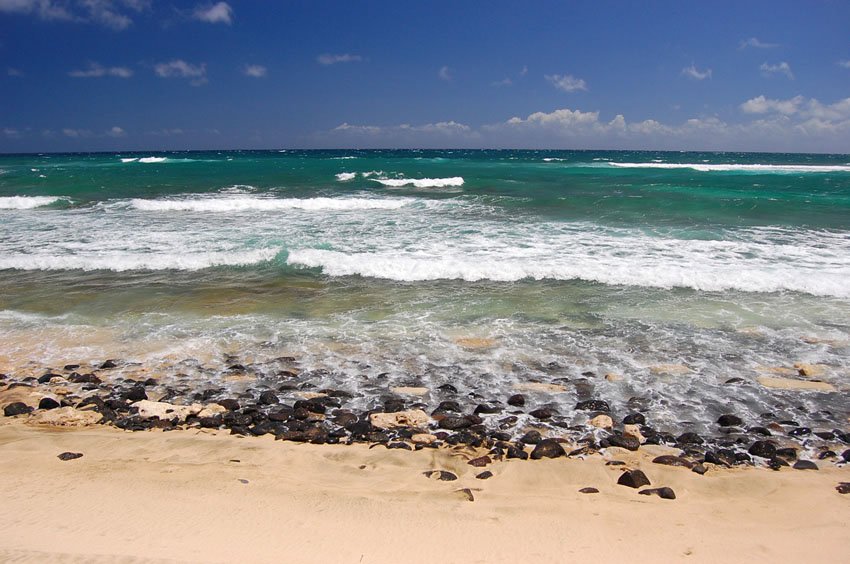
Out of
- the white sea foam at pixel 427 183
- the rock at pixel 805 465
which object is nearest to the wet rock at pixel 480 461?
the rock at pixel 805 465

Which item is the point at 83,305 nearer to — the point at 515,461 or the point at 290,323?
the point at 290,323

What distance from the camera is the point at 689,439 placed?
5254 mm

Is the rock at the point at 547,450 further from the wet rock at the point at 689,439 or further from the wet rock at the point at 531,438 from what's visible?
the wet rock at the point at 689,439

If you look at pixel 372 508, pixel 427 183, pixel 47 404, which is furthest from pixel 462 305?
pixel 427 183

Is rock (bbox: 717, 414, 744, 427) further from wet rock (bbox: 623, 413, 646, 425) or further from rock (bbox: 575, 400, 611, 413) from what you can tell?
rock (bbox: 575, 400, 611, 413)

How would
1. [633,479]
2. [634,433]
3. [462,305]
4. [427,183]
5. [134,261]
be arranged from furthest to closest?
[427,183] < [134,261] < [462,305] < [634,433] < [633,479]

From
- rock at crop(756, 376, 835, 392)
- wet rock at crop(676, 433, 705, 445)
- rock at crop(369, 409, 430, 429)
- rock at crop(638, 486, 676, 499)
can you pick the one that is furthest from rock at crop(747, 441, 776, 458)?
rock at crop(369, 409, 430, 429)

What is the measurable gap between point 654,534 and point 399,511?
6.12 ft

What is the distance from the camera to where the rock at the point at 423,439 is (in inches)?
206

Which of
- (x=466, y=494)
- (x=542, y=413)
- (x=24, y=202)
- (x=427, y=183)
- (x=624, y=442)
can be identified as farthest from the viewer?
(x=427, y=183)

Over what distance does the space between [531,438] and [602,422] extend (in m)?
0.88

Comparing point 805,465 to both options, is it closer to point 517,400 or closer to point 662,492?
point 662,492

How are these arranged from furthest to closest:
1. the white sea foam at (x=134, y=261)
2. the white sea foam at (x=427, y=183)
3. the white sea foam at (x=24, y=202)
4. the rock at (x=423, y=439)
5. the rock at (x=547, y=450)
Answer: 1. the white sea foam at (x=427, y=183)
2. the white sea foam at (x=24, y=202)
3. the white sea foam at (x=134, y=261)
4. the rock at (x=423, y=439)
5. the rock at (x=547, y=450)

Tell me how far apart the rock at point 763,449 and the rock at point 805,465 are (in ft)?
0.62
